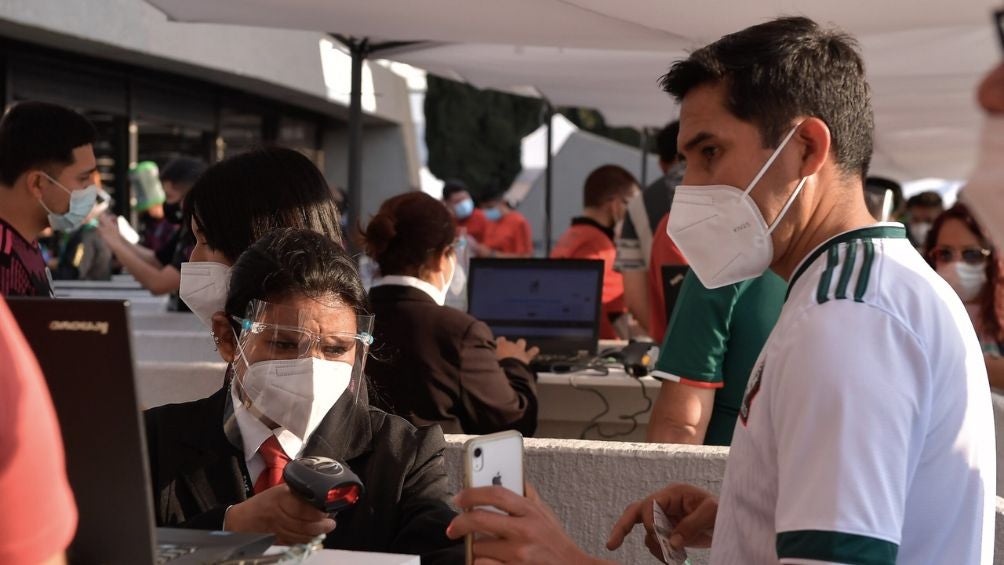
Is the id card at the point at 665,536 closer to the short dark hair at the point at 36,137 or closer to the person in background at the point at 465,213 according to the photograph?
the short dark hair at the point at 36,137

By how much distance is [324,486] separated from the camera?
5.13ft

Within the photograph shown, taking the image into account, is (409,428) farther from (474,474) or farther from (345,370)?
(474,474)

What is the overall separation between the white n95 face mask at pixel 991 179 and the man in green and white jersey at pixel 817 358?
0.28 meters

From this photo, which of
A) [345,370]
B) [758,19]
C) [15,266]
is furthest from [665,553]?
[758,19]

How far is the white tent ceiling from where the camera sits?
4.58 meters

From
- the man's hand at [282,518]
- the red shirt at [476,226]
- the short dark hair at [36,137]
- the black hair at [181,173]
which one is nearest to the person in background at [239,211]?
the man's hand at [282,518]

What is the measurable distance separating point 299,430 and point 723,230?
801 mm

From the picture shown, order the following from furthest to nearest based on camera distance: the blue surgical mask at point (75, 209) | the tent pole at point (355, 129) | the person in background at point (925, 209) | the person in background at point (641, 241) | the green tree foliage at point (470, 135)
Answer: the green tree foliage at point (470, 135) → the person in background at point (925, 209) → the tent pole at point (355, 129) → the person in background at point (641, 241) → the blue surgical mask at point (75, 209)

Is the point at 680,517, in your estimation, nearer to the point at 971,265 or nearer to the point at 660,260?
the point at 660,260

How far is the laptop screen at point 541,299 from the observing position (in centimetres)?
559

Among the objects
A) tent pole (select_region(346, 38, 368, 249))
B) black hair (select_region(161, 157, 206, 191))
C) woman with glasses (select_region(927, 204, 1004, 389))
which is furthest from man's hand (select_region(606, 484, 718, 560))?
tent pole (select_region(346, 38, 368, 249))

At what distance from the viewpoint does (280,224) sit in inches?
104

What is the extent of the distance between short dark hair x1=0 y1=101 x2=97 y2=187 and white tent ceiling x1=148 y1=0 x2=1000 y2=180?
165 cm

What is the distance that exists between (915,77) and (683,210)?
652 centimetres
